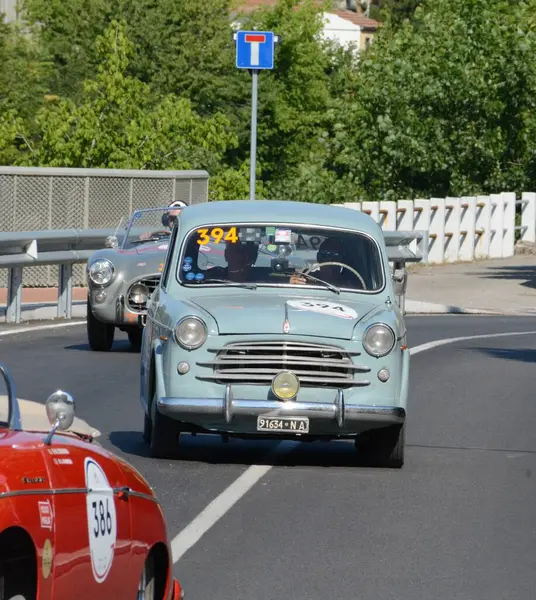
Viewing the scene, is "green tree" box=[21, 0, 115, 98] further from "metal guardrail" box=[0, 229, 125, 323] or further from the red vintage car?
the red vintage car

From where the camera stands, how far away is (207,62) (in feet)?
231

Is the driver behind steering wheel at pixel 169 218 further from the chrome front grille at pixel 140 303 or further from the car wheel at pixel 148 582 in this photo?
the car wheel at pixel 148 582

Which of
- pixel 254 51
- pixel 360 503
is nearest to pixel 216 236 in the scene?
pixel 360 503

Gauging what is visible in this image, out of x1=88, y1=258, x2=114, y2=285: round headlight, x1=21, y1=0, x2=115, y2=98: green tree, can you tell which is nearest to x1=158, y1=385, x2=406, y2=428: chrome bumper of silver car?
x1=88, y1=258, x2=114, y2=285: round headlight

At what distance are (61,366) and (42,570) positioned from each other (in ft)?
37.0

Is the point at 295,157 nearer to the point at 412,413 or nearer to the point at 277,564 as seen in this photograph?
the point at 412,413

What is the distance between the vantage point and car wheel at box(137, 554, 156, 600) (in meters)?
5.80

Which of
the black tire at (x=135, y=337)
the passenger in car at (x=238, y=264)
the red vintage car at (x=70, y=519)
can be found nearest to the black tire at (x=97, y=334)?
the black tire at (x=135, y=337)

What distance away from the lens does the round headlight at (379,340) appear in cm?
1038

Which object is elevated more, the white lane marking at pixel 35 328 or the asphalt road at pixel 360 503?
the asphalt road at pixel 360 503

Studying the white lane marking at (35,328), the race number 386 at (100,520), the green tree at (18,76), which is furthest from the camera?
the green tree at (18,76)

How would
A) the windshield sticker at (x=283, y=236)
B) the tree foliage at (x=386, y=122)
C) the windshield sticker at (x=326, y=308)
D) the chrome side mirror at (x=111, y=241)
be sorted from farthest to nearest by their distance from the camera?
1. the tree foliage at (x=386, y=122)
2. the chrome side mirror at (x=111, y=241)
3. the windshield sticker at (x=283, y=236)
4. the windshield sticker at (x=326, y=308)

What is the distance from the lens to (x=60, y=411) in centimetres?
513

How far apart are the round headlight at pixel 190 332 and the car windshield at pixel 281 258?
83 centimetres
